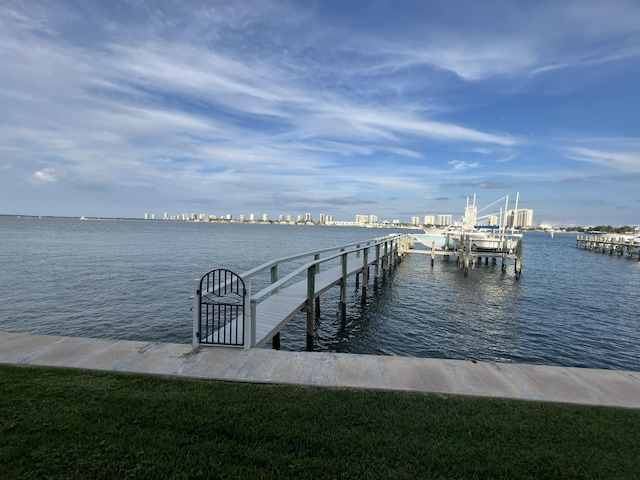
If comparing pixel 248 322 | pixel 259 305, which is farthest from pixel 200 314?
pixel 259 305

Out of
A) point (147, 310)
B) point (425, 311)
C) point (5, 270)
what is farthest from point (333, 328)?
point (5, 270)

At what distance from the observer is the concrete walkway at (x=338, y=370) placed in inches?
186

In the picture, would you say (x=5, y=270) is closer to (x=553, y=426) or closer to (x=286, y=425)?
(x=286, y=425)

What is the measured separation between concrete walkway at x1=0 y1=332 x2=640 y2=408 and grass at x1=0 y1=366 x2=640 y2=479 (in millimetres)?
267

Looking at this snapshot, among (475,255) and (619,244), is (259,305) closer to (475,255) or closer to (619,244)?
(475,255)

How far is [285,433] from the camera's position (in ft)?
12.0

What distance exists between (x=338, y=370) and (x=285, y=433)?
5.64ft

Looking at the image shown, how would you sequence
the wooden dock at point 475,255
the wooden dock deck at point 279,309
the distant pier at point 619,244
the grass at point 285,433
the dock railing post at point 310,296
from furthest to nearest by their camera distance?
the distant pier at point 619,244, the wooden dock at point 475,255, the dock railing post at point 310,296, the wooden dock deck at point 279,309, the grass at point 285,433

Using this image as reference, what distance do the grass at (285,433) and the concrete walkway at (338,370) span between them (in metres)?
0.27

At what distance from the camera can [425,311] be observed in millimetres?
16094

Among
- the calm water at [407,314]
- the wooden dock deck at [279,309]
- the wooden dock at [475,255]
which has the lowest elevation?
the calm water at [407,314]

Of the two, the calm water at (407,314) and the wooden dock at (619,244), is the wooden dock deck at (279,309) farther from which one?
the wooden dock at (619,244)

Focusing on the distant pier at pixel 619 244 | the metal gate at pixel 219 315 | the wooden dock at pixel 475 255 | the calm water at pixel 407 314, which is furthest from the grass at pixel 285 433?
the distant pier at pixel 619 244

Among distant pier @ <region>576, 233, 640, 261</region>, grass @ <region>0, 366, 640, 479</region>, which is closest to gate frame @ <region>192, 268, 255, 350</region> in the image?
grass @ <region>0, 366, 640, 479</region>
